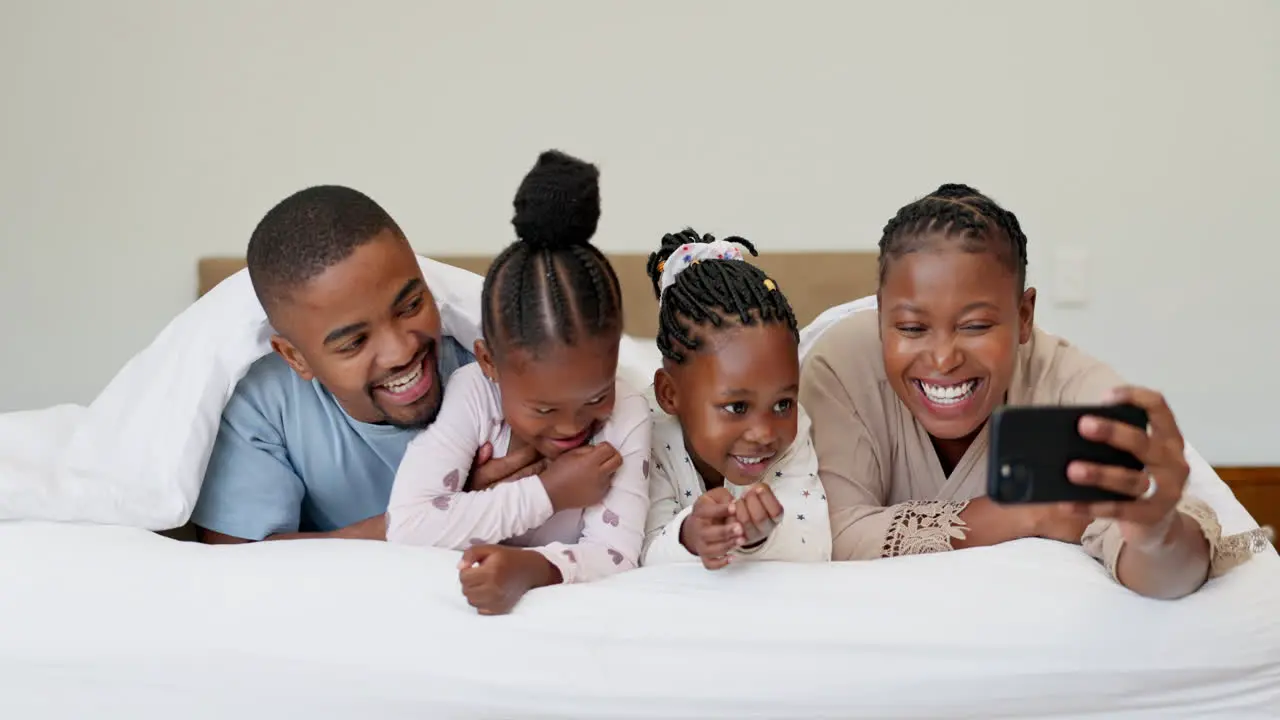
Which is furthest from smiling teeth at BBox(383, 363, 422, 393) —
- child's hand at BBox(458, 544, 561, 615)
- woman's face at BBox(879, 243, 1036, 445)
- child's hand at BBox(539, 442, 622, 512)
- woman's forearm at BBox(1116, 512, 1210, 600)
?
woman's forearm at BBox(1116, 512, 1210, 600)

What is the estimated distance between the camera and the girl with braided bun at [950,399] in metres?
1.18

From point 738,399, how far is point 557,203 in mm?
303

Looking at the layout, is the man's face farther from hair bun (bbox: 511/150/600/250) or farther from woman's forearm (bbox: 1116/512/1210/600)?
woman's forearm (bbox: 1116/512/1210/600)

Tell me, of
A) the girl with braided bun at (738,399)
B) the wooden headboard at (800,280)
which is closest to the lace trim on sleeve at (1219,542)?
the girl with braided bun at (738,399)

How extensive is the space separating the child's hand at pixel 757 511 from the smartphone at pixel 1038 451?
0.25 meters

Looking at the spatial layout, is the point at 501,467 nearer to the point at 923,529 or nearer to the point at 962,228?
the point at 923,529

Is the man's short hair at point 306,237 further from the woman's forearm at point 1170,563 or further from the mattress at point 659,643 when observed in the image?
the woman's forearm at point 1170,563

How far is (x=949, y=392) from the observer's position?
1384 mm

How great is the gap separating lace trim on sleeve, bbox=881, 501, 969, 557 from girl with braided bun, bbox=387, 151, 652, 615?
0.30 metres

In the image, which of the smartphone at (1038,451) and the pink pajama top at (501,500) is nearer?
the smartphone at (1038,451)

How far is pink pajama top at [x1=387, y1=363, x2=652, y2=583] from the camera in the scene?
1.35 meters

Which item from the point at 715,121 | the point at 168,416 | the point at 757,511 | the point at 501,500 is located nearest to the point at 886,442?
the point at 757,511

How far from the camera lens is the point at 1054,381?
1.46 m

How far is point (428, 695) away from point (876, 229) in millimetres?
1772
